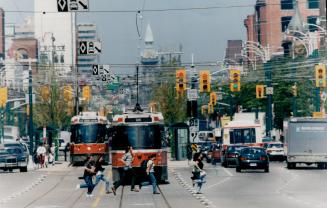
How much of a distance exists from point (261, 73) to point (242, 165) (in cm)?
7647

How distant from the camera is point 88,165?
39.9 metres

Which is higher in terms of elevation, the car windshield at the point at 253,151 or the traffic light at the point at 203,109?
the traffic light at the point at 203,109

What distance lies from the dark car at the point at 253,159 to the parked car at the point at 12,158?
48.2 feet

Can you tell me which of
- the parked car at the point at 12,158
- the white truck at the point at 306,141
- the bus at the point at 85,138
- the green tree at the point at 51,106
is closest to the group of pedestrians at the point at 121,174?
the white truck at the point at 306,141

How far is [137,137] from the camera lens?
46688 mm

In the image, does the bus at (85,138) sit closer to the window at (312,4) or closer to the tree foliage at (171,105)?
the tree foliage at (171,105)

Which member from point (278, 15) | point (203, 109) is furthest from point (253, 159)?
point (278, 15)

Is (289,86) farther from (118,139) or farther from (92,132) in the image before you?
(118,139)

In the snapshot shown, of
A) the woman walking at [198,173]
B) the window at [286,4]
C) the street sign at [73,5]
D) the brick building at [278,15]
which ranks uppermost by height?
the window at [286,4]

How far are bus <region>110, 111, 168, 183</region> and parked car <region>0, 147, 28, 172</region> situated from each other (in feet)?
64.1

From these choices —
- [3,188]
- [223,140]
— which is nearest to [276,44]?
[223,140]

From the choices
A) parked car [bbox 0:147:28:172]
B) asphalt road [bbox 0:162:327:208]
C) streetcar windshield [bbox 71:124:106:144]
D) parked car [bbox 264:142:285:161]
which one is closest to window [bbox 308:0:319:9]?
parked car [bbox 264:142:285:161]

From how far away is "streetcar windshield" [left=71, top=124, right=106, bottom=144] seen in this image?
73875 mm

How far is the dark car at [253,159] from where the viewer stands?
5850 centimetres
